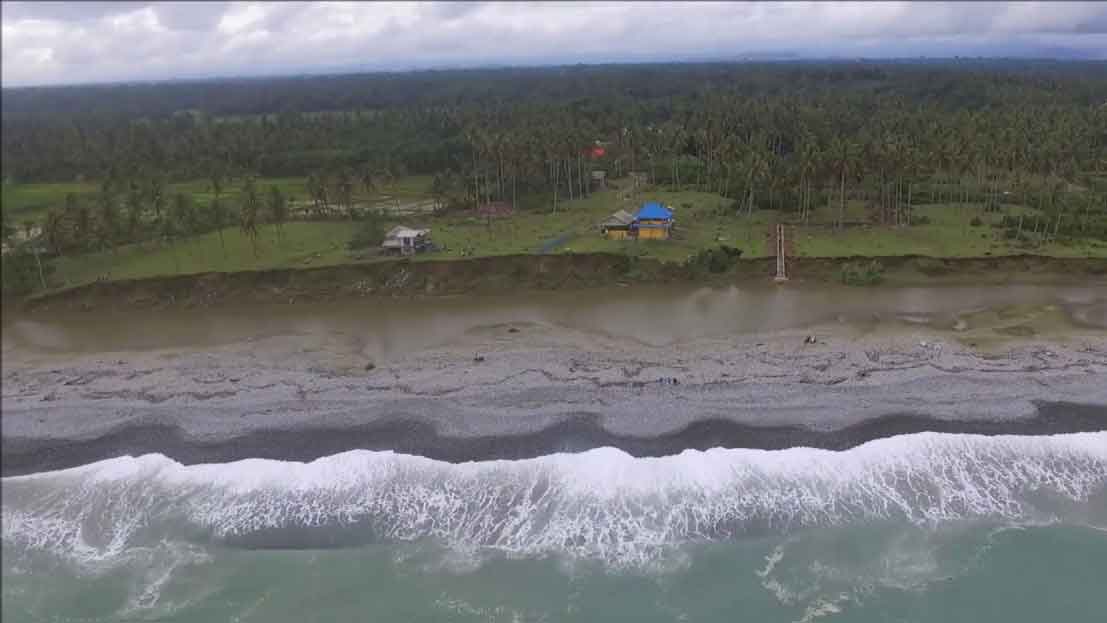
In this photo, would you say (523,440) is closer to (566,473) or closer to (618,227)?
(566,473)

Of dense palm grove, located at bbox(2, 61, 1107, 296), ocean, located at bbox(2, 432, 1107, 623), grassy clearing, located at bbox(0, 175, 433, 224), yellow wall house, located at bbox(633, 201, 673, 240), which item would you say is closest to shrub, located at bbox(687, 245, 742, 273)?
yellow wall house, located at bbox(633, 201, 673, 240)

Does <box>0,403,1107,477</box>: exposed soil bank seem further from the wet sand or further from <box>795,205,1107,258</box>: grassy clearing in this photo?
<box>795,205,1107,258</box>: grassy clearing

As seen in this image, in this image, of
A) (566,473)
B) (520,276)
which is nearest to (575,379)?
(566,473)

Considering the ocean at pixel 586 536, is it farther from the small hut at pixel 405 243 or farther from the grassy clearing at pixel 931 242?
the small hut at pixel 405 243

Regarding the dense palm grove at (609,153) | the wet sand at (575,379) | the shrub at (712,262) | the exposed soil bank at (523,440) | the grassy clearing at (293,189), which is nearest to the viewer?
the exposed soil bank at (523,440)

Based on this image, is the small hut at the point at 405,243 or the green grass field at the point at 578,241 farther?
the small hut at the point at 405,243

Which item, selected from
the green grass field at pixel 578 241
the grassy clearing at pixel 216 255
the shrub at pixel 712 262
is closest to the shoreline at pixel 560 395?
the shrub at pixel 712 262
